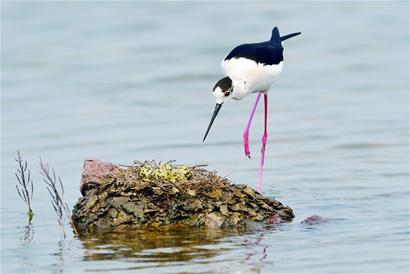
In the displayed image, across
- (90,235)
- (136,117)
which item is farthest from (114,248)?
(136,117)

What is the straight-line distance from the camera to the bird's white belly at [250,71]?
11.7m

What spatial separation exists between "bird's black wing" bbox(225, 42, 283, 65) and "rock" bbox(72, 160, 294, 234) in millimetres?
2055

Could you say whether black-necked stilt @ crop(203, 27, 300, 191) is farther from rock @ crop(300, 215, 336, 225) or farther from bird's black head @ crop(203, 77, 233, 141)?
rock @ crop(300, 215, 336, 225)

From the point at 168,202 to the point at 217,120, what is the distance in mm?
5982

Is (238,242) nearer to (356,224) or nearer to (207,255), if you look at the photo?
(207,255)

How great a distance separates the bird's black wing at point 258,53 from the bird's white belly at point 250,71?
0.06 metres

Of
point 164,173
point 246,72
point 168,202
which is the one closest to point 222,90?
point 246,72

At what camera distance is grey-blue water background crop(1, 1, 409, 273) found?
909 cm

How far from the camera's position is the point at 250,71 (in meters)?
11.7

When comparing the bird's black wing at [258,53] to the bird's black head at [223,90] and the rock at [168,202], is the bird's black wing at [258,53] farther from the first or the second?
the rock at [168,202]

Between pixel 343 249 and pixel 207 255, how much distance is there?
109cm

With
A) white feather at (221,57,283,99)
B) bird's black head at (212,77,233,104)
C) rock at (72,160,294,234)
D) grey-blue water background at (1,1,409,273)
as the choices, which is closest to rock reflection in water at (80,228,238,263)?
grey-blue water background at (1,1,409,273)

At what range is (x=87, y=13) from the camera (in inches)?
960

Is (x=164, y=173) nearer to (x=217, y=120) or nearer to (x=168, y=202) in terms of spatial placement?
(x=168, y=202)
